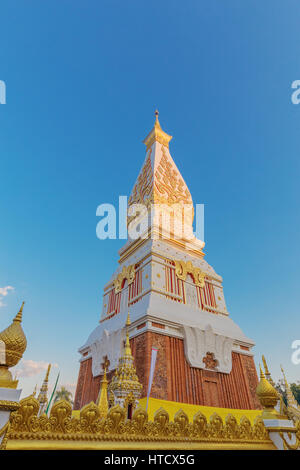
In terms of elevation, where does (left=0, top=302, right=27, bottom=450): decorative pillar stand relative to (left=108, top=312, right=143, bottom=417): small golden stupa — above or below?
below

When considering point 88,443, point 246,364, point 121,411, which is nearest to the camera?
point 88,443

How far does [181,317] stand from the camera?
1240 centimetres

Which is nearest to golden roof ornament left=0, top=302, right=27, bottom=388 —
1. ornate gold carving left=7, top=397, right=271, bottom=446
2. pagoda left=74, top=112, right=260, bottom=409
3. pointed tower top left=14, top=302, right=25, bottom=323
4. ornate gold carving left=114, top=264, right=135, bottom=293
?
pointed tower top left=14, top=302, right=25, bottom=323

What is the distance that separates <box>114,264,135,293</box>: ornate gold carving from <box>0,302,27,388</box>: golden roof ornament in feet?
39.6

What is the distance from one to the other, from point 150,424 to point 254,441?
2.09 metres

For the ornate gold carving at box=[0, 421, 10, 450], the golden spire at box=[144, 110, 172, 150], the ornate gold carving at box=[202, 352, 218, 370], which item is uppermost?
the golden spire at box=[144, 110, 172, 150]

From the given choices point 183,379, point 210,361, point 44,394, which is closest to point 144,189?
point 210,361

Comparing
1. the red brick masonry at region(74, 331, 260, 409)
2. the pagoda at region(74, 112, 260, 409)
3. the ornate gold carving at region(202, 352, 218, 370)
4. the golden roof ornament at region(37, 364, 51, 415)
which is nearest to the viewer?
the red brick masonry at region(74, 331, 260, 409)

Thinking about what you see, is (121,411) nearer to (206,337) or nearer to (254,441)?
(254,441)

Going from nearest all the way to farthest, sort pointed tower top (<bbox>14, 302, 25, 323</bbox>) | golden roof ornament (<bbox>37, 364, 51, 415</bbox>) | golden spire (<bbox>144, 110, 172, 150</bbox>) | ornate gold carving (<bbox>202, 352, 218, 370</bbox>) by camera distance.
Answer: pointed tower top (<bbox>14, 302, 25, 323</bbox>)
ornate gold carving (<bbox>202, 352, 218, 370</bbox>)
golden roof ornament (<bbox>37, 364, 51, 415</bbox>)
golden spire (<bbox>144, 110, 172, 150</bbox>)

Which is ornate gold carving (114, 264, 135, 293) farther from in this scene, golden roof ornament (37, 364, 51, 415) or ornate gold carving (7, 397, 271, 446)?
ornate gold carving (7, 397, 271, 446)

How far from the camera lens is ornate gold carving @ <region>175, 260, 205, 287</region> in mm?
15020

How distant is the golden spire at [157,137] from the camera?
2333 centimetres
